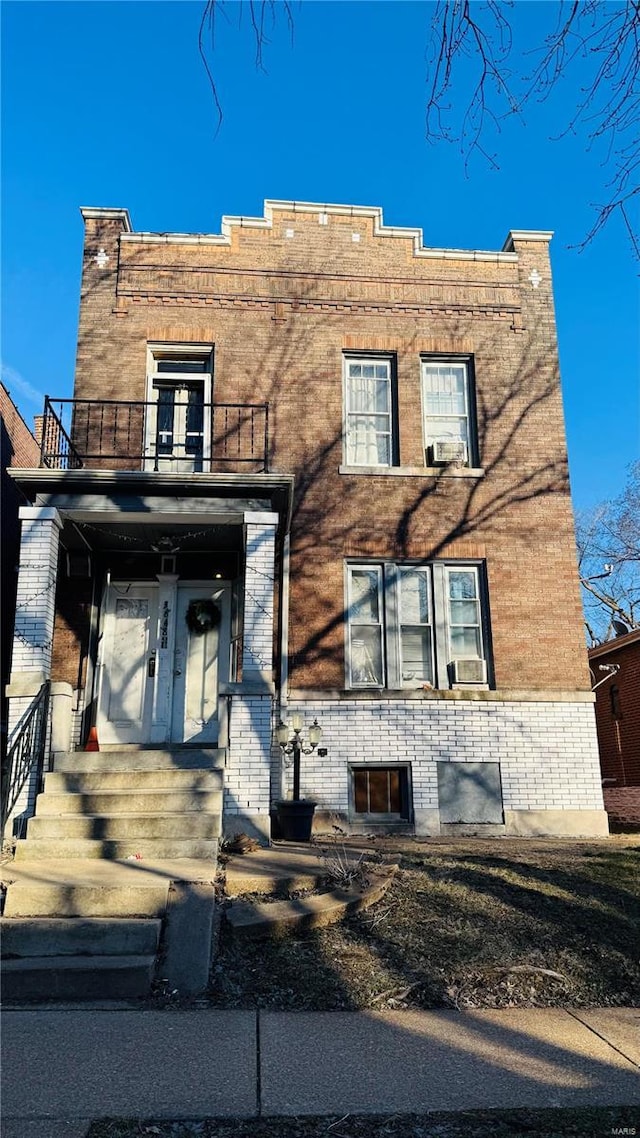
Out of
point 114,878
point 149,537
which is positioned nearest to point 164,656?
point 149,537

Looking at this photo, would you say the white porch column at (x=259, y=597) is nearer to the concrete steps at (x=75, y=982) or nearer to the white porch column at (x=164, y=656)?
the white porch column at (x=164, y=656)

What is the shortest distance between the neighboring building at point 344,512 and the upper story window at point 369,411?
0.03 m

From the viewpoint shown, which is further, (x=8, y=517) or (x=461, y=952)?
(x=8, y=517)

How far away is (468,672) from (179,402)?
558 cm

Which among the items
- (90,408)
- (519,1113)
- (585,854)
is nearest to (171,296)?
(90,408)

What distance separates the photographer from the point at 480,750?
10812 mm

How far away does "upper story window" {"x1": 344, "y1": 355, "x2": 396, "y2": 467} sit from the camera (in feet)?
39.1

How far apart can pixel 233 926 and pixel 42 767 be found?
3.77 m

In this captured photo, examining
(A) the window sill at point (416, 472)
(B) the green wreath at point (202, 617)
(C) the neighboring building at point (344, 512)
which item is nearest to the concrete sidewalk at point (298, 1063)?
(C) the neighboring building at point (344, 512)

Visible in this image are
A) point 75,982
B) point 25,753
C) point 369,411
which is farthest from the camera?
point 369,411

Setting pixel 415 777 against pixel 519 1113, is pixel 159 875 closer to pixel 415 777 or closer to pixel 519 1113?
pixel 519 1113

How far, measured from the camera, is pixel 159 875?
20.1ft

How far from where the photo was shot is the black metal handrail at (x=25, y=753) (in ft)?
25.3

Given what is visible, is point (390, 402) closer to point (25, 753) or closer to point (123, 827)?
point (25, 753)
